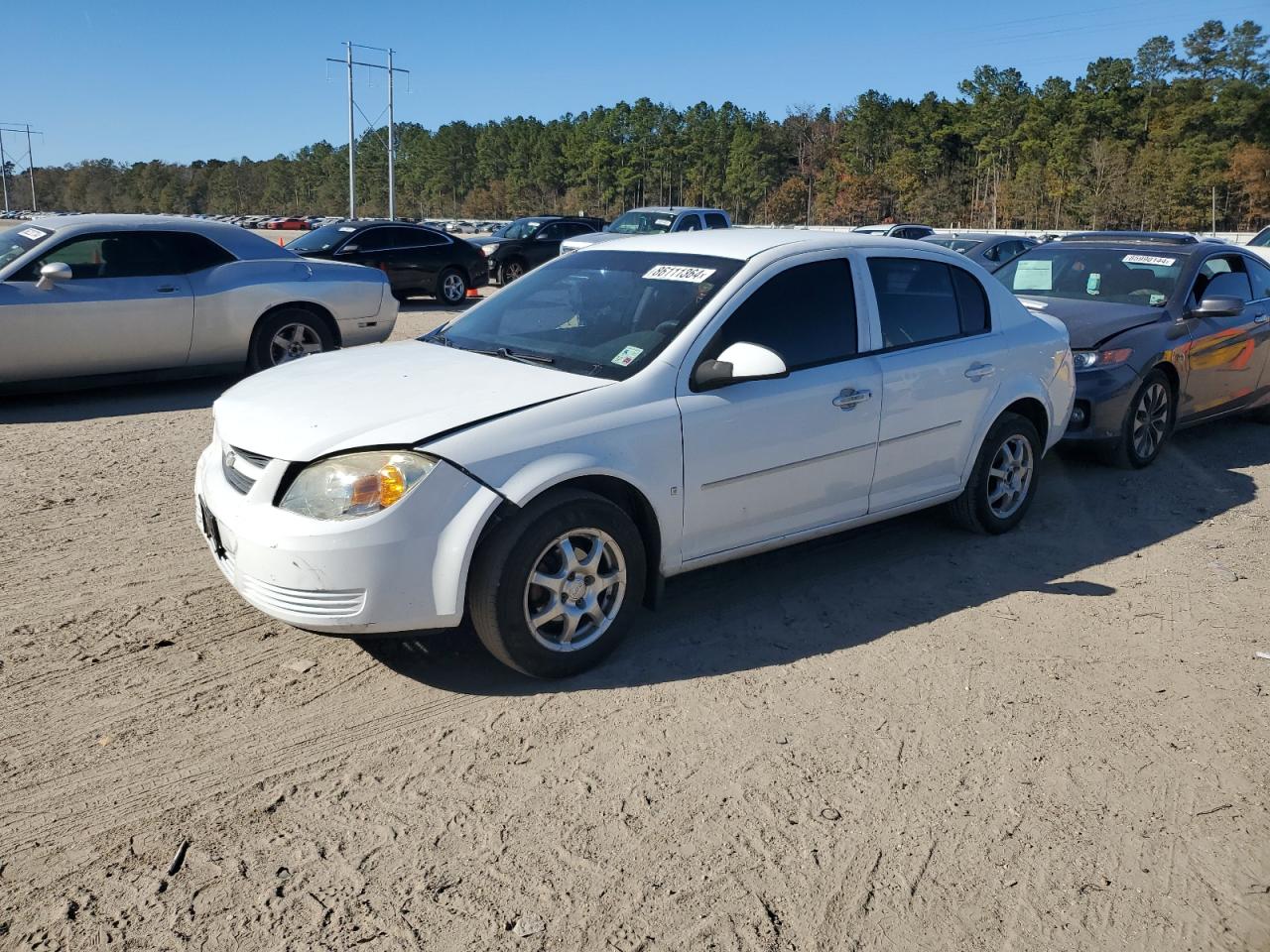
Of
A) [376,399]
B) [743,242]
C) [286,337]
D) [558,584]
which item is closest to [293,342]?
[286,337]

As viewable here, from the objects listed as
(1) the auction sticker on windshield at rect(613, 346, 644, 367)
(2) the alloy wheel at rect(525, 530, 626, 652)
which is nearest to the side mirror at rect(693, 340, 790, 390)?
(1) the auction sticker on windshield at rect(613, 346, 644, 367)

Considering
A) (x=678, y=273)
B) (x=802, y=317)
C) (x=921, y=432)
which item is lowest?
(x=921, y=432)

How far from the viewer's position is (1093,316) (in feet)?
25.7

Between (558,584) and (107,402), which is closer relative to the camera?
(558,584)

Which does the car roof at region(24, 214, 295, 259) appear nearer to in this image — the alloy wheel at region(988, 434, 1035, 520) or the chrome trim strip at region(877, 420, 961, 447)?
the chrome trim strip at region(877, 420, 961, 447)

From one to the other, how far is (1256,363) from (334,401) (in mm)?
7565

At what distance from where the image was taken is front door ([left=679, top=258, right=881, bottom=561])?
4.43 meters

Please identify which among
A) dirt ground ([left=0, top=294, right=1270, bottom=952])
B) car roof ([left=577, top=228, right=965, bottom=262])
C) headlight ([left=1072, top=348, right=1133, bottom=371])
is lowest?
dirt ground ([left=0, top=294, right=1270, bottom=952])

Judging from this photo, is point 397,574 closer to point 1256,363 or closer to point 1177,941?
point 1177,941

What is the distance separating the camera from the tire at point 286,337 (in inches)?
377

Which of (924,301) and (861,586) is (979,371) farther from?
(861,586)

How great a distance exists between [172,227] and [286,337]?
4.28ft

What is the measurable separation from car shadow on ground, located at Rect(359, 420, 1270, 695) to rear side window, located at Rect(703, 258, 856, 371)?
1.12 meters

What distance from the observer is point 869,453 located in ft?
16.7
